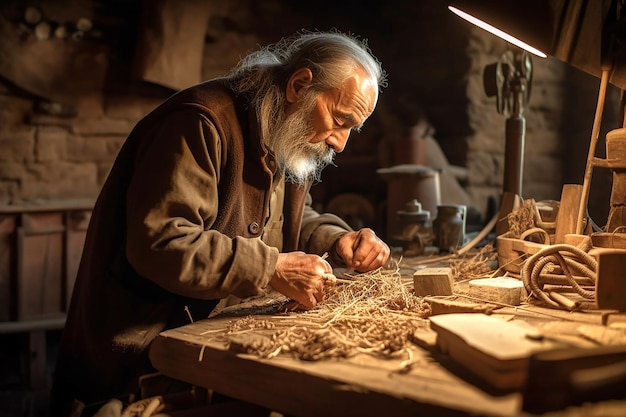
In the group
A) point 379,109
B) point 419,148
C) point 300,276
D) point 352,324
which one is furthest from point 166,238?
point 379,109

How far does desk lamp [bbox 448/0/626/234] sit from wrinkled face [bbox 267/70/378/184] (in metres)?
0.50

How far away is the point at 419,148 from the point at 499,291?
3.62 meters

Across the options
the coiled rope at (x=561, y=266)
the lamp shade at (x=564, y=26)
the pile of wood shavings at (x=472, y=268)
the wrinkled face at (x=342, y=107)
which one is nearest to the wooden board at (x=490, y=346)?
the coiled rope at (x=561, y=266)

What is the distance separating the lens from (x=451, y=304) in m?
2.06

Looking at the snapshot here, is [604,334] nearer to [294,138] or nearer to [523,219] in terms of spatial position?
[523,219]

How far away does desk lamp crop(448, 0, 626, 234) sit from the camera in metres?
2.46

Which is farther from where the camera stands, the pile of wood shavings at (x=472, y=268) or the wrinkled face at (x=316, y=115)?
the pile of wood shavings at (x=472, y=268)

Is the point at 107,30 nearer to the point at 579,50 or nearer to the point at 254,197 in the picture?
the point at 254,197

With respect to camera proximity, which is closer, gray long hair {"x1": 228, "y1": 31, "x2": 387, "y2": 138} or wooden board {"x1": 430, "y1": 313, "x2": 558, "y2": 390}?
wooden board {"x1": 430, "y1": 313, "x2": 558, "y2": 390}

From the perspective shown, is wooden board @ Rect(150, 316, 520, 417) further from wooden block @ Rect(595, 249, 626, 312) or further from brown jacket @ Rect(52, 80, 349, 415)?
wooden block @ Rect(595, 249, 626, 312)

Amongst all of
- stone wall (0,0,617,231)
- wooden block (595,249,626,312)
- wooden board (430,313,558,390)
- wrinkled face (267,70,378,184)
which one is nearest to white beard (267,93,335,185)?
wrinkled face (267,70,378,184)

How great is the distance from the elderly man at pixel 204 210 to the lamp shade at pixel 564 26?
0.52 meters

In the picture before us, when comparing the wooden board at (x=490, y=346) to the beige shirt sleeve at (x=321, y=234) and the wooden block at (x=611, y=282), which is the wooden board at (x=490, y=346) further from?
the beige shirt sleeve at (x=321, y=234)

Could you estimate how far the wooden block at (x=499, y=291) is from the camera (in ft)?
7.37
